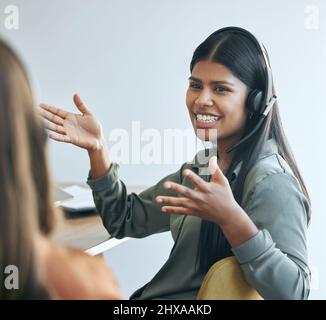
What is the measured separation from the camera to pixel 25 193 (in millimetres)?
905

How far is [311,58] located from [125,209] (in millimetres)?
597

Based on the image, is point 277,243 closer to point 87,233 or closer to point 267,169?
point 267,169

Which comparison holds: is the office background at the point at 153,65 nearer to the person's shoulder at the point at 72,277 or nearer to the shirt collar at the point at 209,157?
the shirt collar at the point at 209,157

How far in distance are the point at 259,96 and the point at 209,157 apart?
20 cm

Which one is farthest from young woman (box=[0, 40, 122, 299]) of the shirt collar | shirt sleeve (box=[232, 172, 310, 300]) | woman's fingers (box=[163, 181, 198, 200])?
the shirt collar

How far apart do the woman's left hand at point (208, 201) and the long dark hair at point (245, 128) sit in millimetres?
96

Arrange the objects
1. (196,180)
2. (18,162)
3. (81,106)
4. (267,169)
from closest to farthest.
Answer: (18,162), (196,180), (267,169), (81,106)

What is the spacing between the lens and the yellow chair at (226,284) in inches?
51.5

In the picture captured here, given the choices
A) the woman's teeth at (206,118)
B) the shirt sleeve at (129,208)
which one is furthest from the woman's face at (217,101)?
the shirt sleeve at (129,208)

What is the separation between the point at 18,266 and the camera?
92cm

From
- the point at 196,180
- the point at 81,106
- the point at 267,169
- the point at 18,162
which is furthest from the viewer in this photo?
the point at 81,106

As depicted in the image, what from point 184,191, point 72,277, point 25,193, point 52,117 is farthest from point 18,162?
point 52,117
